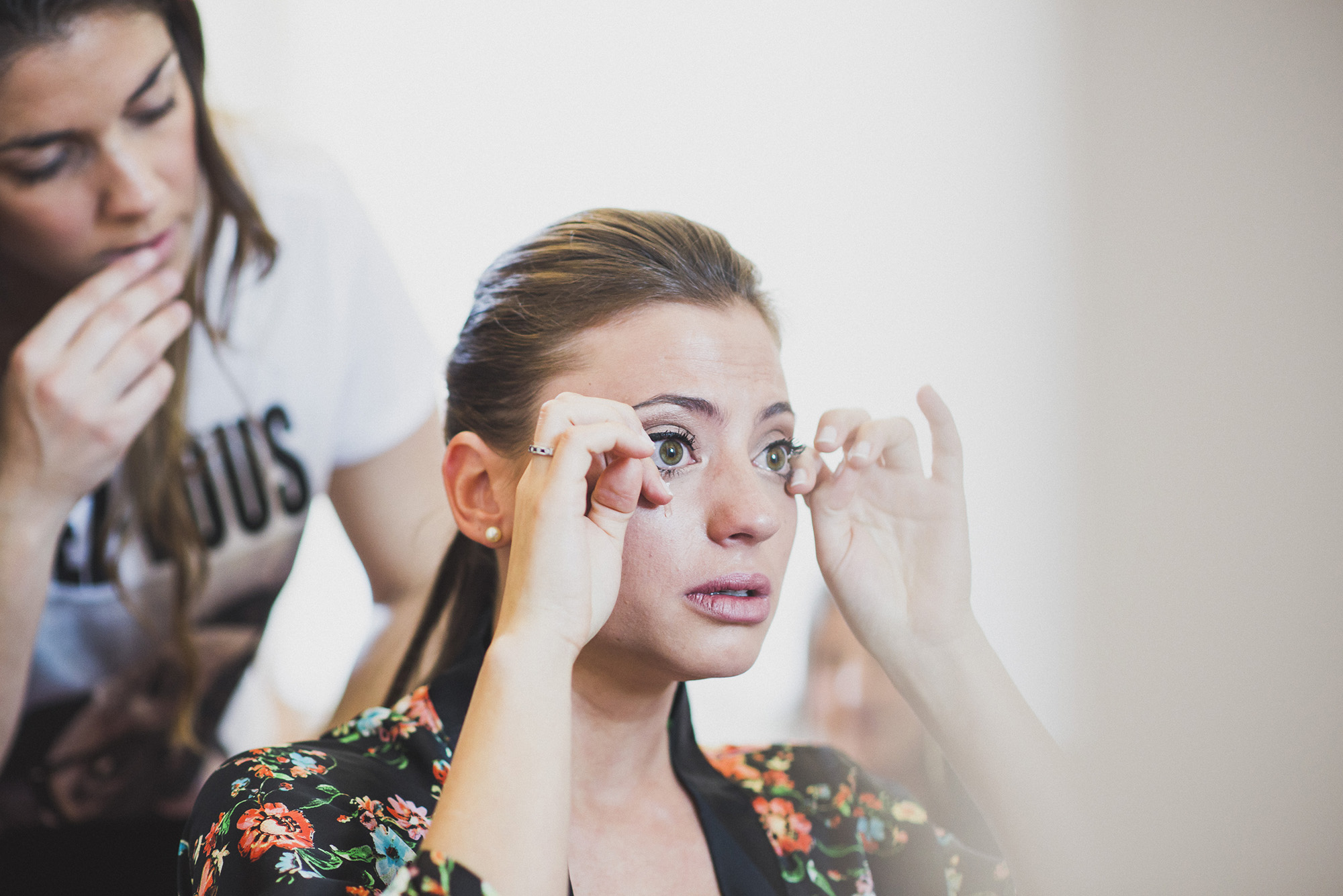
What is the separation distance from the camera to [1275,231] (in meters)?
0.59

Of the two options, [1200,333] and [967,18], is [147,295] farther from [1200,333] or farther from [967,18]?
[1200,333]

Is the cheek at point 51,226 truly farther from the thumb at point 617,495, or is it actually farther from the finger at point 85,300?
the thumb at point 617,495

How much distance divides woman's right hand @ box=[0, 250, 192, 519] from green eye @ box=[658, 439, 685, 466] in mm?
703

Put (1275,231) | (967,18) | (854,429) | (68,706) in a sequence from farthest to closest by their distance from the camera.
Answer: (68,706) < (854,429) < (967,18) < (1275,231)

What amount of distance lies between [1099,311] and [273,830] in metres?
0.74

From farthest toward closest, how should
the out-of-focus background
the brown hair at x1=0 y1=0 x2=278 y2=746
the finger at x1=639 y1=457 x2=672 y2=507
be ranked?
the brown hair at x1=0 y1=0 x2=278 y2=746, the finger at x1=639 y1=457 x2=672 y2=507, the out-of-focus background

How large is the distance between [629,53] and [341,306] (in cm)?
56

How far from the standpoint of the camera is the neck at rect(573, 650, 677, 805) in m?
1.05

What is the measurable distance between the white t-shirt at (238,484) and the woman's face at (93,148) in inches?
8.7

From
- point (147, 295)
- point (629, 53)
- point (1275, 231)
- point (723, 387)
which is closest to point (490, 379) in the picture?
point (723, 387)

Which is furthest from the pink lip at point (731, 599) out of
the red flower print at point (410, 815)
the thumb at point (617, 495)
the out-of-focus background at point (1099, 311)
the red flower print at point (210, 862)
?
the red flower print at point (210, 862)

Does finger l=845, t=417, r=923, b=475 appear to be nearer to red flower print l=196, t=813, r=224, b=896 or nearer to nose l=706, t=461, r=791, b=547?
nose l=706, t=461, r=791, b=547

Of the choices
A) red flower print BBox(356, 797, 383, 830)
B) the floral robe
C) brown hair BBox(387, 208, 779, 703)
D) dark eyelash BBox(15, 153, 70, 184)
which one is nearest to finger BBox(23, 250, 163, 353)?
dark eyelash BBox(15, 153, 70, 184)

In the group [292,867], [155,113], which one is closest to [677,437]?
[292,867]
